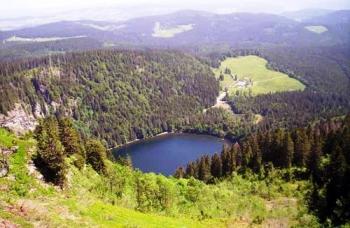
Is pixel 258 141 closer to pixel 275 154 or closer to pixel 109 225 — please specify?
pixel 275 154

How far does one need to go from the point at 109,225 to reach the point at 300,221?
40371 mm

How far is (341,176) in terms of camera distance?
93625mm

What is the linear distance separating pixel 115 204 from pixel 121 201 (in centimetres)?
329

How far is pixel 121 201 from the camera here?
7006 centimetres

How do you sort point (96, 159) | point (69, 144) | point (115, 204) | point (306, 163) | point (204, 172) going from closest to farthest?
point (115, 204)
point (69, 144)
point (96, 159)
point (306, 163)
point (204, 172)

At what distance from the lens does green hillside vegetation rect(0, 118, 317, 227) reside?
168 feet

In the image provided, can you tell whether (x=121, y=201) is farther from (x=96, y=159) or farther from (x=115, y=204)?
(x=96, y=159)

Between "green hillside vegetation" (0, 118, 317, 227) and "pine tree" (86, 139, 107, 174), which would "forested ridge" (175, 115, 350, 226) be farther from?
"pine tree" (86, 139, 107, 174)

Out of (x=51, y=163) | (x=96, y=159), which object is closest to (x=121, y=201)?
(x=51, y=163)

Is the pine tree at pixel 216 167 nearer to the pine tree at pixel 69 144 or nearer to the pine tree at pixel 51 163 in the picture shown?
the pine tree at pixel 69 144

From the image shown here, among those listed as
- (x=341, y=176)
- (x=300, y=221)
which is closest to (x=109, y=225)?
(x=300, y=221)

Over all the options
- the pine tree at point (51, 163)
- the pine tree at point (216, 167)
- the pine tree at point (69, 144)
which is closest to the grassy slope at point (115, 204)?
the pine tree at point (51, 163)

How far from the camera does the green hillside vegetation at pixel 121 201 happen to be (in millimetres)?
51094

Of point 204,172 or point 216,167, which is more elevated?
point 216,167
